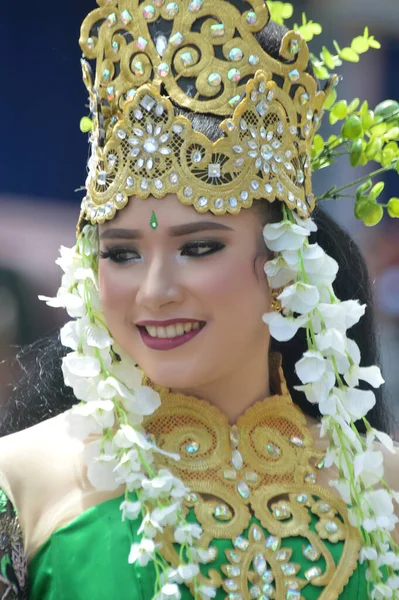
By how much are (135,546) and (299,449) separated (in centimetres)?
46

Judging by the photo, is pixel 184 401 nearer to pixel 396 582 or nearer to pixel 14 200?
pixel 396 582

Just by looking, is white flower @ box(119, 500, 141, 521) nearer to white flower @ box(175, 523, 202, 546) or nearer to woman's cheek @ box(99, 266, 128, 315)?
white flower @ box(175, 523, 202, 546)

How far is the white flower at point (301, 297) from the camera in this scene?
227 cm

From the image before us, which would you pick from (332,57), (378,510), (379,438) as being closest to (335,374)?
(379,438)

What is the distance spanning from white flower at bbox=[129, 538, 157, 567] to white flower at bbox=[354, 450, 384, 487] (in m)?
0.48

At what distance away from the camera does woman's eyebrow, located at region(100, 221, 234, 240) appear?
2.18 metres

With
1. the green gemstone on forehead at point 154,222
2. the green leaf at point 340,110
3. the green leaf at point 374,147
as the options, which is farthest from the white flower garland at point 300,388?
the green leaf at point 340,110

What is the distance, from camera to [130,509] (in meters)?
2.19

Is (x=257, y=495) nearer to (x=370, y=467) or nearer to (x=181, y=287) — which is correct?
(x=370, y=467)

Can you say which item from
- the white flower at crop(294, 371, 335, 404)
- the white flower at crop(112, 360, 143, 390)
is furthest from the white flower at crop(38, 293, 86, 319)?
the white flower at crop(294, 371, 335, 404)

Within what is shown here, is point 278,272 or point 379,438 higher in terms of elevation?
point 278,272

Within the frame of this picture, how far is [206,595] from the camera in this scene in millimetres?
2141

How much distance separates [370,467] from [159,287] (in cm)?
62

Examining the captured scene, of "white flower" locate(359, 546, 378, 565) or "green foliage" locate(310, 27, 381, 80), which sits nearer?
"white flower" locate(359, 546, 378, 565)
